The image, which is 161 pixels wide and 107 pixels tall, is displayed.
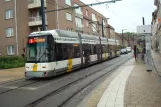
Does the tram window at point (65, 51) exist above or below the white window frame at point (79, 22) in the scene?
below

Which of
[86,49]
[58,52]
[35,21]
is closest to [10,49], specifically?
[35,21]

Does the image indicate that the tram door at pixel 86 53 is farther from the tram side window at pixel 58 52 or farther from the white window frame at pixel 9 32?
the white window frame at pixel 9 32

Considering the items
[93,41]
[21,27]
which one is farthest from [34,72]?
[21,27]

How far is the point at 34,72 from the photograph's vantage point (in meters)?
16.4

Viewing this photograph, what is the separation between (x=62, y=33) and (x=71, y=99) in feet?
31.1

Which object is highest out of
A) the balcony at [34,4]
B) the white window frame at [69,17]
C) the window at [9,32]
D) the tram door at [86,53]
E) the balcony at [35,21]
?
the balcony at [34,4]

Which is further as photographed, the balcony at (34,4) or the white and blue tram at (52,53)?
the balcony at (34,4)

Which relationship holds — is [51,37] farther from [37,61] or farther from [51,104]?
[51,104]

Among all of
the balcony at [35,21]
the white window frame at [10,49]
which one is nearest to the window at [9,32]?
the white window frame at [10,49]

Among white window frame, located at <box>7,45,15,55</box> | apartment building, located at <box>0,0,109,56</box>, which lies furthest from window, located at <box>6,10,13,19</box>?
white window frame, located at <box>7,45,15,55</box>

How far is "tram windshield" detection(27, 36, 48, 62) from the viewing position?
16439mm

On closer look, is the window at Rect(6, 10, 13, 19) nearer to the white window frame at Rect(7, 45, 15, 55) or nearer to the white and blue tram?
the white window frame at Rect(7, 45, 15, 55)

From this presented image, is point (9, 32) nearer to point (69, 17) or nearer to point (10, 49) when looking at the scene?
point (10, 49)

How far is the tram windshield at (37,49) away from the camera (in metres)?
16.4
